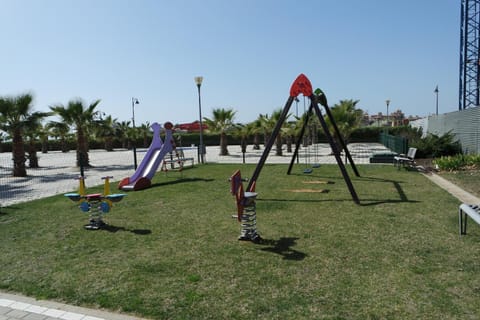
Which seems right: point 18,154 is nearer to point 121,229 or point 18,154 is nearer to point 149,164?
point 149,164

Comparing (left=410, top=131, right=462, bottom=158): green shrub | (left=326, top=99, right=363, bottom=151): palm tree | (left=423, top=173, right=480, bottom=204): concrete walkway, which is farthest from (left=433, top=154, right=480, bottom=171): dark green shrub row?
(left=326, top=99, right=363, bottom=151): palm tree

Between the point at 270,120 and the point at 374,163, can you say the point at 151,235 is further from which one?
the point at 270,120

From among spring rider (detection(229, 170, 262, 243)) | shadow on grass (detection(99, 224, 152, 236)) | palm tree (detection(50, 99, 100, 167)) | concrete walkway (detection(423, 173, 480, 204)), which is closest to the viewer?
spring rider (detection(229, 170, 262, 243))

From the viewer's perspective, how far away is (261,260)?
4715 mm

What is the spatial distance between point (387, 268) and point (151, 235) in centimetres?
377

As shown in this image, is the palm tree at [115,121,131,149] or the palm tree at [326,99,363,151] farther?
the palm tree at [115,121,131,149]

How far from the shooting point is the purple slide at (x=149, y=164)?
11.5m

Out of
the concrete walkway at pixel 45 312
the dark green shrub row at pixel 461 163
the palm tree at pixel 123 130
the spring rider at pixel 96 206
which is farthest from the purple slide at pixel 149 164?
the palm tree at pixel 123 130

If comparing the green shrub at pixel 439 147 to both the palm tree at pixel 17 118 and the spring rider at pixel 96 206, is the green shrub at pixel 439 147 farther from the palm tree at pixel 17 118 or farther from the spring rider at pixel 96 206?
the palm tree at pixel 17 118

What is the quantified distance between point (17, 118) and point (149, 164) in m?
8.29

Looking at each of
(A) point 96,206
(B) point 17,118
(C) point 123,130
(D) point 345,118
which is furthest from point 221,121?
(C) point 123,130

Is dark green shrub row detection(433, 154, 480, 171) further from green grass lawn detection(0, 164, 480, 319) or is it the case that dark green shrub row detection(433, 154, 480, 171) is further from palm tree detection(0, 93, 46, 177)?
palm tree detection(0, 93, 46, 177)

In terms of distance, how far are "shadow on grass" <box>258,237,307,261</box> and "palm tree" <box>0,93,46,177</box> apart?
15.8m

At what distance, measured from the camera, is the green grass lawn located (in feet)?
11.5
